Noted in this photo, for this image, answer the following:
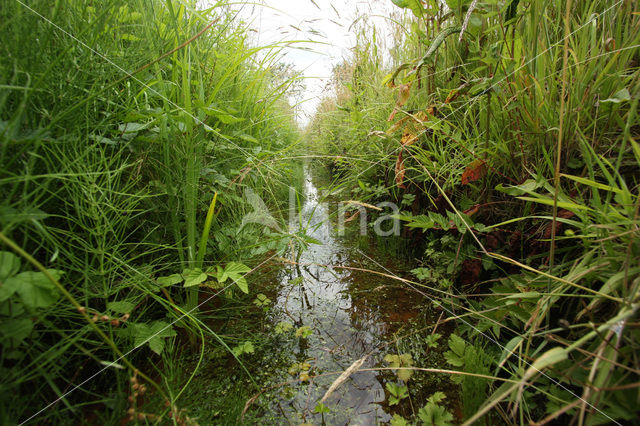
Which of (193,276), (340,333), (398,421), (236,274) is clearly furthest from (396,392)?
(193,276)

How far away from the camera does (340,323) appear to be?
1.21 metres

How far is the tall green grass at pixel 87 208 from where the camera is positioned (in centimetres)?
57

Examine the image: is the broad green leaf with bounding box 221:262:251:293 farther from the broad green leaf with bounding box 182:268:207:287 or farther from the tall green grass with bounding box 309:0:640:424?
the tall green grass with bounding box 309:0:640:424

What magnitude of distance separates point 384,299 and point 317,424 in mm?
664

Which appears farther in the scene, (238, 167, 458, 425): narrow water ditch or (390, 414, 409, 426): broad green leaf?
(238, 167, 458, 425): narrow water ditch

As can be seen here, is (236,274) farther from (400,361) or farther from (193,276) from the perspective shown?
(400,361)

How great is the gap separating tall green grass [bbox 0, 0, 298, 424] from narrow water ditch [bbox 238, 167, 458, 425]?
12.4 inches

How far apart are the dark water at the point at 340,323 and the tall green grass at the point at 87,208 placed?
0.34 m

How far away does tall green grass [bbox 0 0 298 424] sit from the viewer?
1.88 feet

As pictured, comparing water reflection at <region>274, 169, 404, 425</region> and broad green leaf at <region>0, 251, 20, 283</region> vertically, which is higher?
broad green leaf at <region>0, 251, 20, 283</region>

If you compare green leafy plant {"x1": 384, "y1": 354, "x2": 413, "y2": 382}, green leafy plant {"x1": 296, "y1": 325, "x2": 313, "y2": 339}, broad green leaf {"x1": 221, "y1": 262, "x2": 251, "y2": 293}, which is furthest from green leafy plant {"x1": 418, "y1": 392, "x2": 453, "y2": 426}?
broad green leaf {"x1": 221, "y1": 262, "x2": 251, "y2": 293}

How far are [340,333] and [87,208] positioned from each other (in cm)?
96

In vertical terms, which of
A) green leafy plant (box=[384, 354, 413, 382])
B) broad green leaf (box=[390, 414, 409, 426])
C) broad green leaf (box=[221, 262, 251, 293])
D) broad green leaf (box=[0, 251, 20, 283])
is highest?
broad green leaf (box=[0, 251, 20, 283])

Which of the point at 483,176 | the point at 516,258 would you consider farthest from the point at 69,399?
the point at 483,176
